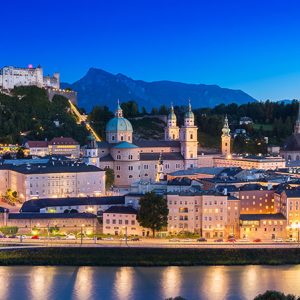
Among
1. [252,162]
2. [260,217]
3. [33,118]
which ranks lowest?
[260,217]

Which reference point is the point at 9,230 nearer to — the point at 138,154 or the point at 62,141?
the point at 138,154

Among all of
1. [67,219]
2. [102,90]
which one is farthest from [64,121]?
[102,90]

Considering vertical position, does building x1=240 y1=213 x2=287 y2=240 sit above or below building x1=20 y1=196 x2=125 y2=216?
below

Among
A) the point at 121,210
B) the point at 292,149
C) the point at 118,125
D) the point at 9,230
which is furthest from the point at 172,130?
the point at 9,230

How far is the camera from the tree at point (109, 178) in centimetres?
3550

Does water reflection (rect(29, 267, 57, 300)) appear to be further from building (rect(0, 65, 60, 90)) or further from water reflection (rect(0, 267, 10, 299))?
building (rect(0, 65, 60, 90))

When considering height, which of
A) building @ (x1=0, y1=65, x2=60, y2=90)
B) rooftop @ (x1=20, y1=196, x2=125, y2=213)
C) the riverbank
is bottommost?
the riverbank

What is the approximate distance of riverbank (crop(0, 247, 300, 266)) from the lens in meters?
22.1

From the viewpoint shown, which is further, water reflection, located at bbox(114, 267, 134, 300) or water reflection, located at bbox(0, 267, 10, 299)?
water reflection, located at bbox(114, 267, 134, 300)

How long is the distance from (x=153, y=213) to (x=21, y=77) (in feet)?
89.3

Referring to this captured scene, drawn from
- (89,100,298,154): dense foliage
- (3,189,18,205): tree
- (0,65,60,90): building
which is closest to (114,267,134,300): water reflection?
(3,189,18,205): tree

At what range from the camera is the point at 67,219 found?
83.3 feet

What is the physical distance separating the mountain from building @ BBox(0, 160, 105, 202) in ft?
356

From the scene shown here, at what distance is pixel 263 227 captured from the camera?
24781 mm
